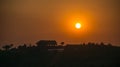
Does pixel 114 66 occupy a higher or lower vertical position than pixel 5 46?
lower

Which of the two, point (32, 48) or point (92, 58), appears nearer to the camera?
point (92, 58)

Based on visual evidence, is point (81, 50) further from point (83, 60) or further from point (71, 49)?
point (83, 60)

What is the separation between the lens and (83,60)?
75312 mm

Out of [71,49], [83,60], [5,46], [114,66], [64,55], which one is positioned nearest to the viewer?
[114,66]

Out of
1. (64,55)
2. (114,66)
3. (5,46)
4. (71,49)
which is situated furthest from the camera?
(5,46)

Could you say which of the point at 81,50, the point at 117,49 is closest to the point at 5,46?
the point at 81,50

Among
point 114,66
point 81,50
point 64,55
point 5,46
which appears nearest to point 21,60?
point 64,55

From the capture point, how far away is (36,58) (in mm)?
79188

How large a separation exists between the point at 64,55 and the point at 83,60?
692 cm

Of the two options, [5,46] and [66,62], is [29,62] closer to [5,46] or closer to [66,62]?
[66,62]

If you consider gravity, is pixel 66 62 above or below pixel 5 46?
below

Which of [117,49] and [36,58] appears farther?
[117,49]

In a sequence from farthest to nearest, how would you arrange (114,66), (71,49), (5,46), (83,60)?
(5,46), (71,49), (83,60), (114,66)

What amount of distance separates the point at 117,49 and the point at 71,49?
12281 millimetres
